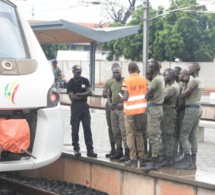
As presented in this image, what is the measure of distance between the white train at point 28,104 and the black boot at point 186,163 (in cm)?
185

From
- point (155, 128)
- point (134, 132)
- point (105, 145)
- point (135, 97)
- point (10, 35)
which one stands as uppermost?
point (10, 35)

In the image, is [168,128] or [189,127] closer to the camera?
[189,127]

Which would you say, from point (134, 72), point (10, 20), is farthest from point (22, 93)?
point (134, 72)

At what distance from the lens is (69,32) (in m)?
21.4

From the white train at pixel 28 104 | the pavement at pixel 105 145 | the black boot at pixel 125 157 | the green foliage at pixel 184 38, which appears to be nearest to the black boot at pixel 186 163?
the pavement at pixel 105 145

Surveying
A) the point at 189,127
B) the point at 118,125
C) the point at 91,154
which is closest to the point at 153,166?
the point at 189,127

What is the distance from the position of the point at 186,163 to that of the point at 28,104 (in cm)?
257

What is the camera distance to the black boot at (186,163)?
802 centimetres

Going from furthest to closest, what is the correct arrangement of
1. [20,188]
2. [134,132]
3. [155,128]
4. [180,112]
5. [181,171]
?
[20,188] → [180,112] → [134,132] → [155,128] → [181,171]

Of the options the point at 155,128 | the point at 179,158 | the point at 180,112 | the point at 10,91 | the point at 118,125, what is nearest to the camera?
the point at 10,91

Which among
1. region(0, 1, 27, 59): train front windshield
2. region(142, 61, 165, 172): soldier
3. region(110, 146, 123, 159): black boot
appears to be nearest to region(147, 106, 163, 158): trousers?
region(142, 61, 165, 172): soldier

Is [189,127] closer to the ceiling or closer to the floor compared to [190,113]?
closer to the floor

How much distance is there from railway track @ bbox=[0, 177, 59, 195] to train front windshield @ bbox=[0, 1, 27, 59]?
2.13 meters

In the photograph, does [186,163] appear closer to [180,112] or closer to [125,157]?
[180,112]
